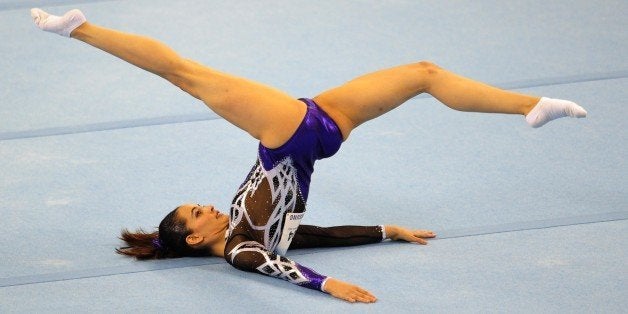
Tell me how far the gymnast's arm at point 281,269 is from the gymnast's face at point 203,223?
130 millimetres

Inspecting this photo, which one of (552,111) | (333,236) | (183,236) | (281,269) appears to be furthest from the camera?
(333,236)

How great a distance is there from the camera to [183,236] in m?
4.13

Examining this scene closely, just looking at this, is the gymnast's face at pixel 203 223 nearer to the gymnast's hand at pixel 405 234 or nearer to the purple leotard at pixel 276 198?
the purple leotard at pixel 276 198

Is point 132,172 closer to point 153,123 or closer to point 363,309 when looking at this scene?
point 153,123

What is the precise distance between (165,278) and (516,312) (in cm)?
132

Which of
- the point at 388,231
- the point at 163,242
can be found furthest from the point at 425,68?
the point at 163,242

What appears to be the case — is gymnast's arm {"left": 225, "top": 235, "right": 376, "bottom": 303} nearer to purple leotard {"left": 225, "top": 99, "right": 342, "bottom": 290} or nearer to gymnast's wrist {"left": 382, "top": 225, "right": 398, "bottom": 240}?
purple leotard {"left": 225, "top": 99, "right": 342, "bottom": 290}

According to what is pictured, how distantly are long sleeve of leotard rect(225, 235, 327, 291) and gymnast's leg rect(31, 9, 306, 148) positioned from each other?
1.28 ft

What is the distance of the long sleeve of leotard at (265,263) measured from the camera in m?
3.89

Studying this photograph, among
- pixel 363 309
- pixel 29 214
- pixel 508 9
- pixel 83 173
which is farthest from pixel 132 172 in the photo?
pixel 508 9

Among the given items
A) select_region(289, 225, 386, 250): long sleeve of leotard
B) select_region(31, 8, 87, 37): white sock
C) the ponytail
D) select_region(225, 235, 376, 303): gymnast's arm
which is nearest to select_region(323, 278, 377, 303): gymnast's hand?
select_region(225, 235, 376, 303): gymnast's arm

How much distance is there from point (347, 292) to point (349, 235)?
445 millimetres

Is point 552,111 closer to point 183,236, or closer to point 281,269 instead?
point 281,269

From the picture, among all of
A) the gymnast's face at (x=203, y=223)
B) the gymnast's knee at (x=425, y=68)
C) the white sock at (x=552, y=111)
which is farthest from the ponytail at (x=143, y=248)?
the white sock at (x=552, y=111)
